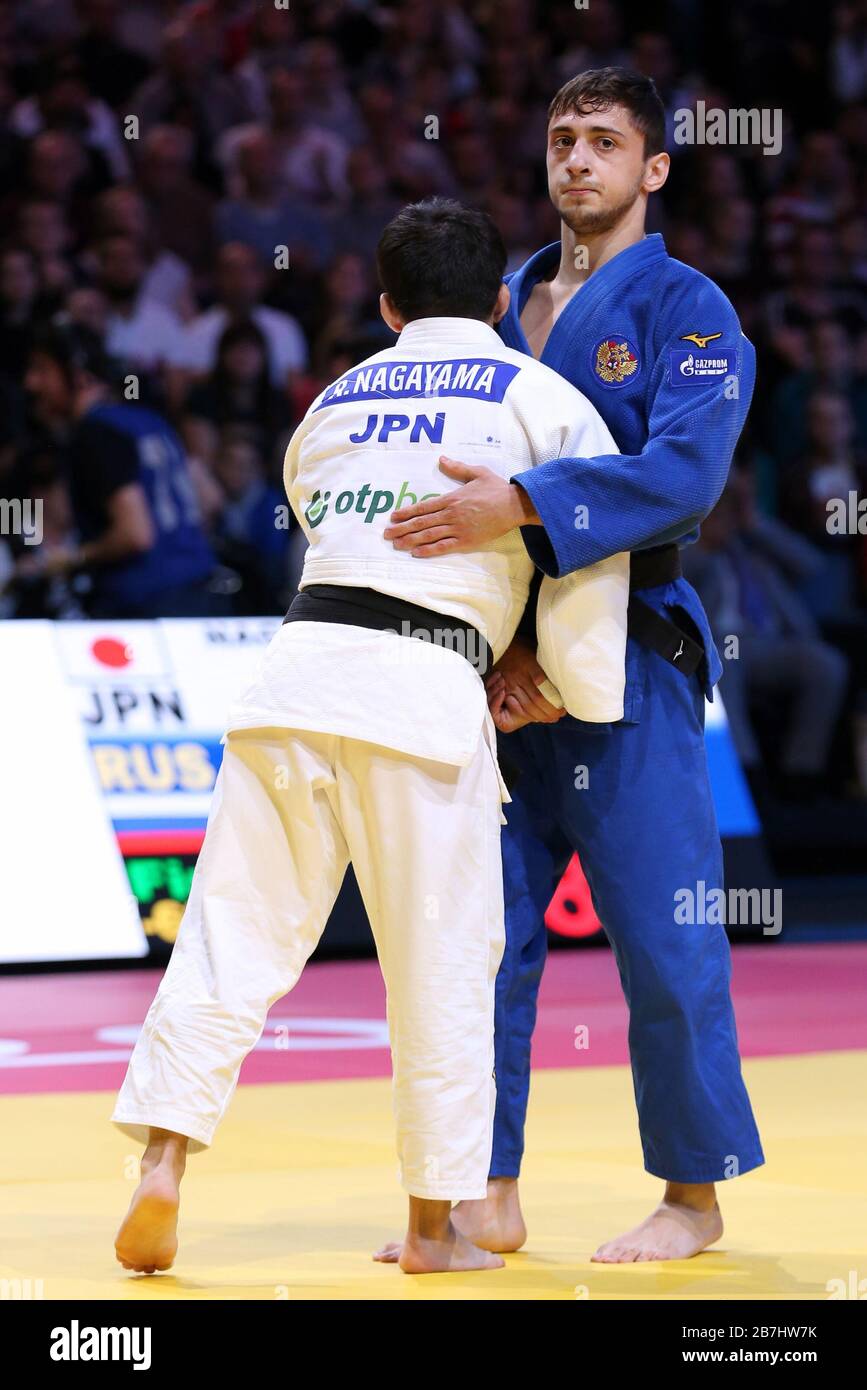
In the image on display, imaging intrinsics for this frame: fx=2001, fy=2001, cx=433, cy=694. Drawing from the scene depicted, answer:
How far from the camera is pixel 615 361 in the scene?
3.30 m

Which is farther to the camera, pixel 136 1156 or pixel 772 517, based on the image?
pixel 772 517

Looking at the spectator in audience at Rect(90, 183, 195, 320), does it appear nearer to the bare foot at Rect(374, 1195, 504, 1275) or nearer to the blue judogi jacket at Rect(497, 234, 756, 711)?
the blue judogi jacket at Rect(497, 234, 756, 711)

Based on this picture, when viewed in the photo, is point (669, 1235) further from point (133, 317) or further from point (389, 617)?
point (133, 317)

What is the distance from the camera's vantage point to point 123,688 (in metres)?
6.77

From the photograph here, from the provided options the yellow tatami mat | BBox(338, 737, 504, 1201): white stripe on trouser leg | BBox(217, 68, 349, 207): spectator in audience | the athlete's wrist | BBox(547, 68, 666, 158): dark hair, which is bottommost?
the yellow tatami mat

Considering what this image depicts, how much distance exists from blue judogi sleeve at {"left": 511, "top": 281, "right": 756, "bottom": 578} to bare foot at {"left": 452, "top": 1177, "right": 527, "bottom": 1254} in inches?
40.3

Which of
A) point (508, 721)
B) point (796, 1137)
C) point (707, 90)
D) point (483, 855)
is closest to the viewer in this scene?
point (483, 855)

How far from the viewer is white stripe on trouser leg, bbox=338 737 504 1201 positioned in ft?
9.49

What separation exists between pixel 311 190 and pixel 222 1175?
21.1 ft

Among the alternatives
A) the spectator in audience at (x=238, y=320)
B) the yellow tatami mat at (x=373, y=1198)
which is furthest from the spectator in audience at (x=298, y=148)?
the yellow tatami mat at (x=373, y=1198)

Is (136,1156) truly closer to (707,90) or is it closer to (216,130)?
(216,130)

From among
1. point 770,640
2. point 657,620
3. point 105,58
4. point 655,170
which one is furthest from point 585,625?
point 105,58

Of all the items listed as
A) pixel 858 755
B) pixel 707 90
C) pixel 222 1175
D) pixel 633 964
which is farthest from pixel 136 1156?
pixel 707 90

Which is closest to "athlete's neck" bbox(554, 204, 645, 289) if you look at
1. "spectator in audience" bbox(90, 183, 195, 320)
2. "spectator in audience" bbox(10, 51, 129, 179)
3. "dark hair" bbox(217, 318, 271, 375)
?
"dark hair" bbox(217, 318, 271, 375)
